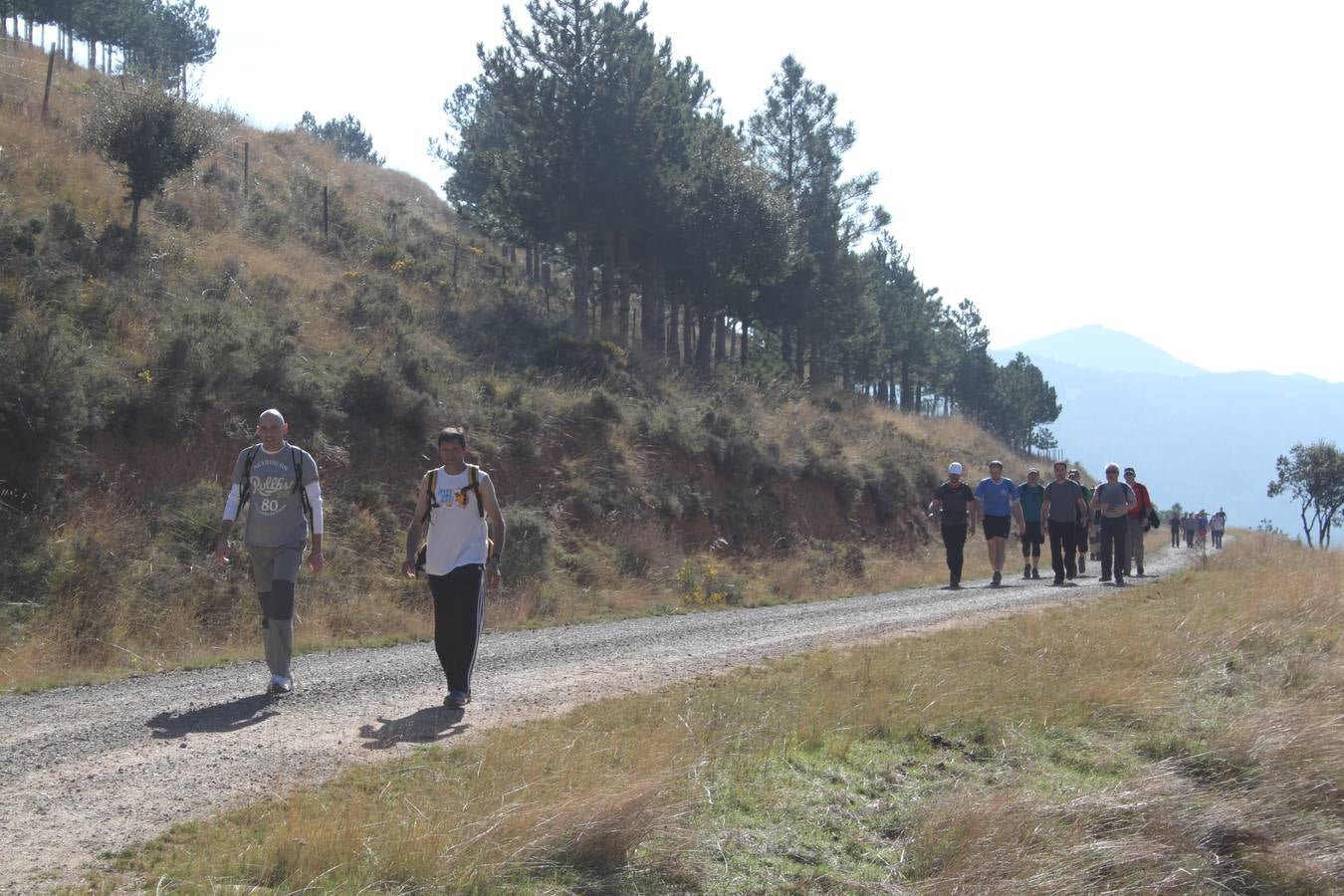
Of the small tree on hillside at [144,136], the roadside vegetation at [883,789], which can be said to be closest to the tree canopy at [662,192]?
the small tree on hillside at [144,136]

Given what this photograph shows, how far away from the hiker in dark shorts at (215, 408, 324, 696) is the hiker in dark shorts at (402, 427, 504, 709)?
2.86 feet

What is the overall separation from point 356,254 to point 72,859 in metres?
27.6

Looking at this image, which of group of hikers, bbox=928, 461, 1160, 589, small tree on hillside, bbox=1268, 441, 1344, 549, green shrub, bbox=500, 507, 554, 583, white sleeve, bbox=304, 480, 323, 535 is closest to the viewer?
white sleeve, bbox=304, 480, 323, 535

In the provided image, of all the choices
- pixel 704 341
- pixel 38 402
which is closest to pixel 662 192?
pixel 704 341

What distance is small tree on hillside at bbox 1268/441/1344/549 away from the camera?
260 feet

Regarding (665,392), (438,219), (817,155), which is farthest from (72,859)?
(438,219)

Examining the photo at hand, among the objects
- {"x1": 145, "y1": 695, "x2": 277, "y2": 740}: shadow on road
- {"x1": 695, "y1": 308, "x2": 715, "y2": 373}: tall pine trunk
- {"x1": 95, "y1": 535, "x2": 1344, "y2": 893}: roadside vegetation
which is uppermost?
{"x1": 695, "y1": 308, "x2": 715, "y2": 373}: tall pine trunk

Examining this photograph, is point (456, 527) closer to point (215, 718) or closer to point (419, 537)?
point (419, 537)

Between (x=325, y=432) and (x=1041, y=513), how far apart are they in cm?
1199

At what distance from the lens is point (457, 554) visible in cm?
785

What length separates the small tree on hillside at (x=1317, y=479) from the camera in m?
79.4

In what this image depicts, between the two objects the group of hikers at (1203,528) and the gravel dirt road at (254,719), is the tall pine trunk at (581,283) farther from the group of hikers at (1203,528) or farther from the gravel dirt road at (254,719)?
the group of hikers at (1203,528)

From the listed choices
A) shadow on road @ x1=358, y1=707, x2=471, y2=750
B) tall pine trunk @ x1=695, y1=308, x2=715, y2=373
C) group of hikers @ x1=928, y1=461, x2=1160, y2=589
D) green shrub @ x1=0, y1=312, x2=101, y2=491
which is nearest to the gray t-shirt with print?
shadow on road @ x1=358, y1=707, x2=471, y2=750

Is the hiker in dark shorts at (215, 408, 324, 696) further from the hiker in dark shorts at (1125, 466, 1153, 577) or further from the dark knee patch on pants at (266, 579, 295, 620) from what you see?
the hiker in dark shorts at (1125, 466, 1153, 577)
